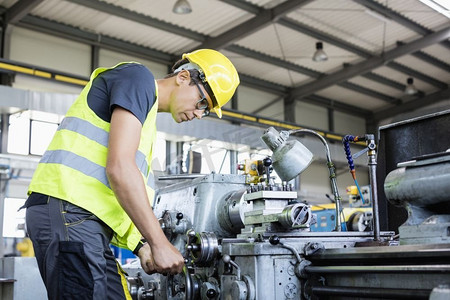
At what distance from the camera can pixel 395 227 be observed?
2.70 m

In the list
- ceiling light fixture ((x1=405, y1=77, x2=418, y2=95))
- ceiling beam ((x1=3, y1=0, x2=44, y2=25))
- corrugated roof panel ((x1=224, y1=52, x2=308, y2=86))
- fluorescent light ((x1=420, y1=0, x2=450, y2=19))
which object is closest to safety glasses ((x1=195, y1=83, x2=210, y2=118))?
fluorescent light ((x1=420, y1=0, x2=450, y2=19))

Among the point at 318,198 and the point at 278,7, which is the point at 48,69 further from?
the point at 318,198

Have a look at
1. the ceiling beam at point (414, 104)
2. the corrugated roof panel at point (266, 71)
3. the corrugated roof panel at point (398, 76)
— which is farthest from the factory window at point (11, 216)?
the ceiling beam at point (414, 104)

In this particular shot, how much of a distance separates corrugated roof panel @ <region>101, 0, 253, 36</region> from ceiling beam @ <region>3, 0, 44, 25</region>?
926mm

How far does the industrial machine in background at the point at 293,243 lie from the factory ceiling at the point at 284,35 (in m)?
4.39

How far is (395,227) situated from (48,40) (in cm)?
589

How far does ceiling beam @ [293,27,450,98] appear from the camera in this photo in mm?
8094

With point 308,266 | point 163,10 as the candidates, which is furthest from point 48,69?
point 308,266

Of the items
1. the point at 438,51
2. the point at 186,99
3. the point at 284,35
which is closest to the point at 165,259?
the point at 186,99

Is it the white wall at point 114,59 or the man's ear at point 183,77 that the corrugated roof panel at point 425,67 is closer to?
the white wall at point 114,59

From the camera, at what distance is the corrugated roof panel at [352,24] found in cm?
726

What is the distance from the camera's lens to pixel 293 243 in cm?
188

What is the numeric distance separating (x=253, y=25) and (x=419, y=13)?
2.36m

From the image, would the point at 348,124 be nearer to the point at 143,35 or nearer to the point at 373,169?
the point at 143,35
